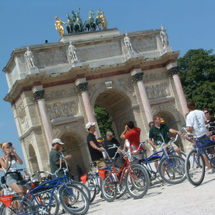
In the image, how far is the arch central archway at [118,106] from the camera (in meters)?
32.4

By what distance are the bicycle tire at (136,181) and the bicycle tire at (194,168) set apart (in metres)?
1.07

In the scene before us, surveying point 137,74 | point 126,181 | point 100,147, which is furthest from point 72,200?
point 137,74

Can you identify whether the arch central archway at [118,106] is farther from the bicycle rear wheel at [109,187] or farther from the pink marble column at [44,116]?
the bicycle rear wheel at [109,187]

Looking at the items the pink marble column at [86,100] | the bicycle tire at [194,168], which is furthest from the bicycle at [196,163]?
the pink marble column at [86,100]

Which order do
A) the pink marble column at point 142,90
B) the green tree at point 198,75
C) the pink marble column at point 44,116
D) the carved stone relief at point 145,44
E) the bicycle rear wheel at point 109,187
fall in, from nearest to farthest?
the bicycle rear wheel at point 109,187 < the pink marble column at point 44,116 < the pink marble column at point 142,90 < the carved stone relief at point 145,44 < the green tree at point 198,75

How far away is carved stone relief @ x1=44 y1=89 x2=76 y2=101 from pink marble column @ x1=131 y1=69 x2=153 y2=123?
5.16m

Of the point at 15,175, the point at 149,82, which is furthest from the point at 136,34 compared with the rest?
the point at 15,175

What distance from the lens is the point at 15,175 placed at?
9.69 meters

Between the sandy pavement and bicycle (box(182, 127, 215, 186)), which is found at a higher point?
bicycle (box(182, 127, 215, 186))

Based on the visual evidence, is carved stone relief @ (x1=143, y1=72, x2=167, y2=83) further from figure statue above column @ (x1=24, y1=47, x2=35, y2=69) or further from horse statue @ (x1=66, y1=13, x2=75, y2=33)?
figure statue above column @ (x1=24, y1=47, x2=35, y2=69)

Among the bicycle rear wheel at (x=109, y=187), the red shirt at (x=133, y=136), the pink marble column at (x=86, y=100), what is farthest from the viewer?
the pink marble column at (x=86, y=100)

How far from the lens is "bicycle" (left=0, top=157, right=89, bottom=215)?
849 cm

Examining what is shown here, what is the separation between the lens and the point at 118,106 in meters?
34.5

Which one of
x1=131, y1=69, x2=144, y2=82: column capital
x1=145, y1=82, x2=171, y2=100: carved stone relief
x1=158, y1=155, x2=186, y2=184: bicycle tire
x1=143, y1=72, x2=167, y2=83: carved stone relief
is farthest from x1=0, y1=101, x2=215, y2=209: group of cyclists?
x1=143, y1=72, x2=167, y2=83: carved stone relief
